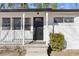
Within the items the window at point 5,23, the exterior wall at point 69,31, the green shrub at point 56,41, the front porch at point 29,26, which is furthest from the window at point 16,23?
the green shrub at point 56,41

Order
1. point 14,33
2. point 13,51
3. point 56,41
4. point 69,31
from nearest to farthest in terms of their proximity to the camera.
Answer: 1. point 13,51
2. point 56,41
3. point 69,31
4. point 14,33

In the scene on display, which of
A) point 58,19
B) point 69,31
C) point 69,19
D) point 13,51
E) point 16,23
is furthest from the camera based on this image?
point 16,23

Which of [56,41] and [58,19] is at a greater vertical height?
[58,19]

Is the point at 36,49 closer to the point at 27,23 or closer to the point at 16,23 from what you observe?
the point at 27,23

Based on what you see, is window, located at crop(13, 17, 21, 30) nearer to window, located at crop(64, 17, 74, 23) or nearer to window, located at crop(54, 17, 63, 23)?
window, located at crop(54, 17, 63, 23)

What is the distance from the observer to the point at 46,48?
19.2m

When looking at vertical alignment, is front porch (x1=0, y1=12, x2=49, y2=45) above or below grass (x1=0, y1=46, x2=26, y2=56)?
above

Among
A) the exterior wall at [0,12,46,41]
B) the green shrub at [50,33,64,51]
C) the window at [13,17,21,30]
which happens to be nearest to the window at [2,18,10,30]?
the exterior wall at [0,12,46,41]

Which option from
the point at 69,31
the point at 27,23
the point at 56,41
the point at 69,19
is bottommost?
the point at 56,41

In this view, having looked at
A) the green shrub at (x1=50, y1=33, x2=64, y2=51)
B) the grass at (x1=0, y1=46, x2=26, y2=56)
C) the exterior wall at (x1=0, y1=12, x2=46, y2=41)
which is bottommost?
the grass at (x1=0, y1=46, x2=26, y2=56)

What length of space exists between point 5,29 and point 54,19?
4.16 metres

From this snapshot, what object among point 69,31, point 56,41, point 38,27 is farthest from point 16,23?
point 56,41

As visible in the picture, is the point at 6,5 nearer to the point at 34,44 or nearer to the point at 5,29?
the point at 5,29

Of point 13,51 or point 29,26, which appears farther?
point 29,26
